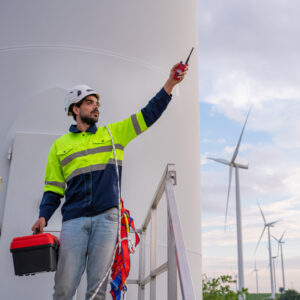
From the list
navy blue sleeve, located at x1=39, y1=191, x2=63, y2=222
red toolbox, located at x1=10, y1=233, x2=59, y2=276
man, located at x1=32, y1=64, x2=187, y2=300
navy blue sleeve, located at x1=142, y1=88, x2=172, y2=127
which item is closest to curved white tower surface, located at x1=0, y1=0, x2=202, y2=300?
navy blue sleeve, located at x1=39, y1=191, x2=63, y2=222

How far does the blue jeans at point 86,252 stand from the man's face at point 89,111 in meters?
0.64

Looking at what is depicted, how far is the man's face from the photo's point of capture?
263cm

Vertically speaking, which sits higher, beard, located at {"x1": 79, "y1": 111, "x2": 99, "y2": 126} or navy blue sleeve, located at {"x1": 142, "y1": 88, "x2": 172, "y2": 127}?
navy blue sleeve, located at {"x1": 142, "y1": 88, "x2": 172, "y2": 127}

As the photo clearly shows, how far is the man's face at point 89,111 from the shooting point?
2.63 metres

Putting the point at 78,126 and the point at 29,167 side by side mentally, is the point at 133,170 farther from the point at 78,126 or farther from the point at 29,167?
the point at 78,126

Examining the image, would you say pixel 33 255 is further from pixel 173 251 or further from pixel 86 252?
pixel 173 251

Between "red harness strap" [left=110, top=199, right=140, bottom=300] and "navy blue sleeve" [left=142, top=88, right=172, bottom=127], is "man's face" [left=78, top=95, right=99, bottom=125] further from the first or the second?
"red harness strap" [left=110, top=199, right=140, bottom=300]

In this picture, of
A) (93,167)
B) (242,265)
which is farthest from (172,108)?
(242,265)

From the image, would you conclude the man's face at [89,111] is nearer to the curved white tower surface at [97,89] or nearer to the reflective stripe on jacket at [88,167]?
the reflective stripe on jacket at [88,167]

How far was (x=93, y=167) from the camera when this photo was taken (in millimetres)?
2453

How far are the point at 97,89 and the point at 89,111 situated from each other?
1568 millimetres

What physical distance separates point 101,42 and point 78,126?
1919 mm

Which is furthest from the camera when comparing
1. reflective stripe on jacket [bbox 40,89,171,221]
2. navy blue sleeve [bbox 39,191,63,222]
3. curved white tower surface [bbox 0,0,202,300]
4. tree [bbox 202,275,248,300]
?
tree [bbox 202,275,248,300]

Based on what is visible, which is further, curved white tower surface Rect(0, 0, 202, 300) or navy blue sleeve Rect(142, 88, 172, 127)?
curved white tower surface Rect(0, 0, 202, 300)
